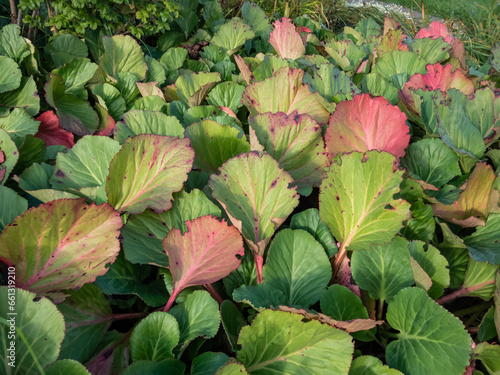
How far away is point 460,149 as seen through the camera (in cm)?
86

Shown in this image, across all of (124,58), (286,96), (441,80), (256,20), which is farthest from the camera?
(256,20)

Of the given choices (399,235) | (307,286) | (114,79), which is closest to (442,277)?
(399,235)

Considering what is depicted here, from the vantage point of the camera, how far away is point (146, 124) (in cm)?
90

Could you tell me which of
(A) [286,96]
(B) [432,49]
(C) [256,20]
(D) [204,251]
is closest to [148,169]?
(D) [204,251]

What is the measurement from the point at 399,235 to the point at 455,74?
2.06 ft

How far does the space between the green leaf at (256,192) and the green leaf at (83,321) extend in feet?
0.92

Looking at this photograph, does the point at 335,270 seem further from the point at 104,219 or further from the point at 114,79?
the point at 114,79

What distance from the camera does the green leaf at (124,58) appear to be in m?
1.33

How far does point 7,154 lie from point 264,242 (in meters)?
0.55

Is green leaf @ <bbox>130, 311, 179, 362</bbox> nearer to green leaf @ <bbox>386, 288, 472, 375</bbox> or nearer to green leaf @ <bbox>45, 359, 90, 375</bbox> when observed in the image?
green leaf @ <bbox>45, 359, 90, 375</bbox>

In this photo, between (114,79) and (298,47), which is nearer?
(114,79)

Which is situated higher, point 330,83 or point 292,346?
point 330,83

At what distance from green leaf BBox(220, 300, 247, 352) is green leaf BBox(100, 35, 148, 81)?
0.93m

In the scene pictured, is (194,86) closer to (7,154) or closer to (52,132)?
(52,132)
